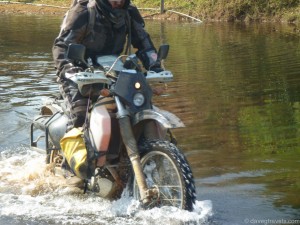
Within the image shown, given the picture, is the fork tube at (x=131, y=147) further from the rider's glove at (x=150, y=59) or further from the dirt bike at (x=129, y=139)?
the rider's glove at (x=150, y=59)

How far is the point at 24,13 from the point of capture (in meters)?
39.5

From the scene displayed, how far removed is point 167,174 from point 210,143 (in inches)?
107

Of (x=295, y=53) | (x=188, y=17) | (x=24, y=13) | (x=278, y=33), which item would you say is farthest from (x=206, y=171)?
(x=24, y=13)

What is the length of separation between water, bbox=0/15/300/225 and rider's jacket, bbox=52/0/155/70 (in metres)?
1.34

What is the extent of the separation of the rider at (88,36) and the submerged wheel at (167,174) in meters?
0.83

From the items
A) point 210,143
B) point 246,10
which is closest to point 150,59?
point 210,143

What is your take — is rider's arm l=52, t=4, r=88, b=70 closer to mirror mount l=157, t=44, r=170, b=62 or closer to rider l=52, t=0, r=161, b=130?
rider l=52, t=0, r=161, b=130

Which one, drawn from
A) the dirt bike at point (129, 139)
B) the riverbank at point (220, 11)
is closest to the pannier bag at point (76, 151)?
the dirt bike at point (129, 139)

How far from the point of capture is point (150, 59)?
5.81m

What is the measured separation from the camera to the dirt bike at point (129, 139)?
15.9ft

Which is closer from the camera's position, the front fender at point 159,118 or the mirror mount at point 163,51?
the front fender at point 159,118

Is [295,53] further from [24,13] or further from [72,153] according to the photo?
[24,13]

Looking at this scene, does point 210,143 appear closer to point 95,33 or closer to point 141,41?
point 141,41

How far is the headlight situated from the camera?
5059mm
